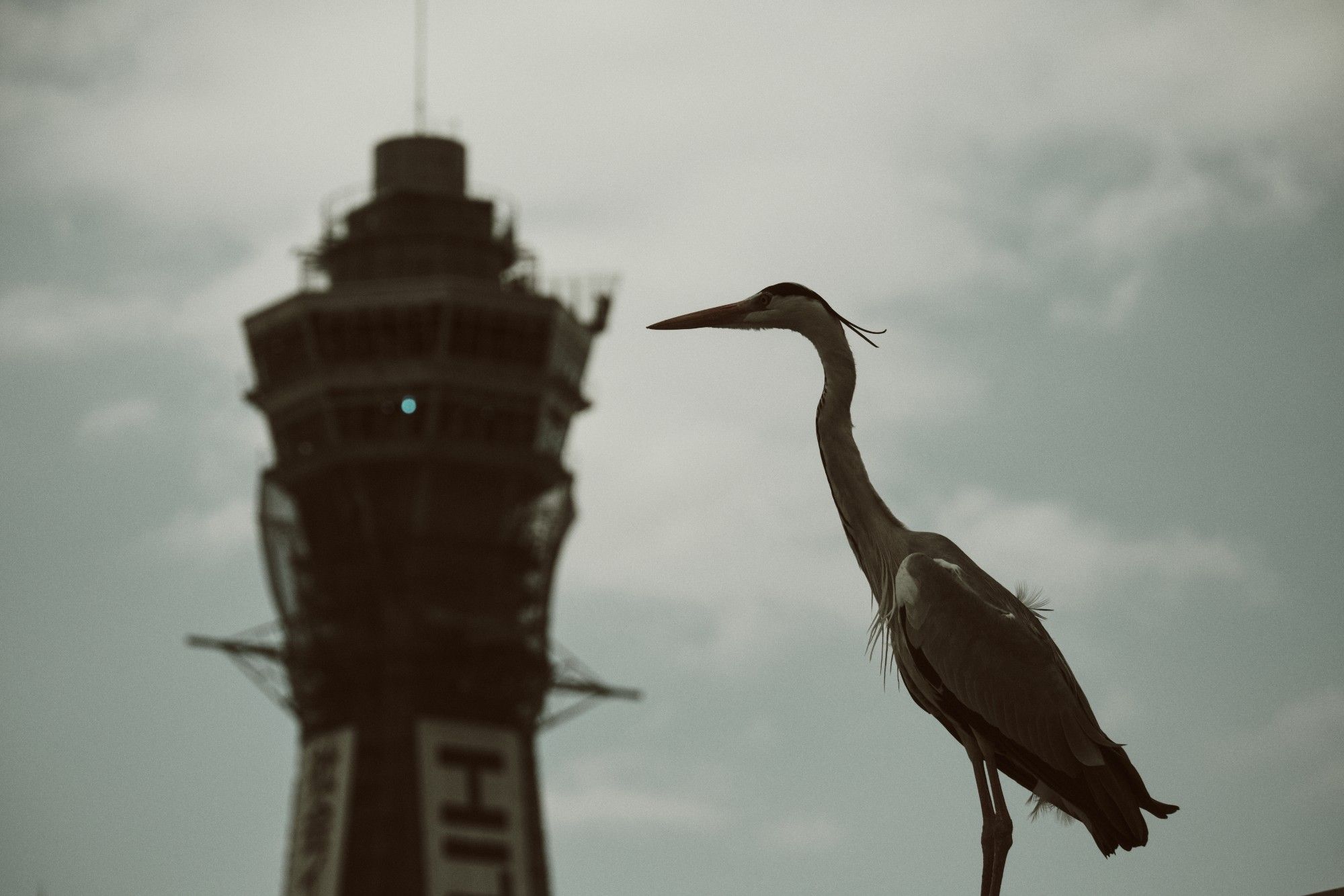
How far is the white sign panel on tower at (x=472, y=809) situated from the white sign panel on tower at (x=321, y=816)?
10.3ft

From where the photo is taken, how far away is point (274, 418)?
3127 inches

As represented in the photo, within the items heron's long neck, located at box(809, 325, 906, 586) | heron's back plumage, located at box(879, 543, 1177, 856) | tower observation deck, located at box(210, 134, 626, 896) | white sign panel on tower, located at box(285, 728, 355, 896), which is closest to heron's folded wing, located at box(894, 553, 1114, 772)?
heron's back plumage, located at box(879, 543, 1177, 856)

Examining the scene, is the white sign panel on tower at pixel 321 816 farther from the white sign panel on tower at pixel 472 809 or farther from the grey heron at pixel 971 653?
the grey heron at pixel 971 653

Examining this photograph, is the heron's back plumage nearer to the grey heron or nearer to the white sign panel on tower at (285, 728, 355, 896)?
the grey heron

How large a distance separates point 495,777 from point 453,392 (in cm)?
1550

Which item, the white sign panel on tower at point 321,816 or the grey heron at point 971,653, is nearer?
the grey heron at point 971,653

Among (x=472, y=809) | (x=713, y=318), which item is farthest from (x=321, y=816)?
(x=713, y=318)

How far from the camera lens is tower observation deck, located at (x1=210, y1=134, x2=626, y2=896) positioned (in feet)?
244

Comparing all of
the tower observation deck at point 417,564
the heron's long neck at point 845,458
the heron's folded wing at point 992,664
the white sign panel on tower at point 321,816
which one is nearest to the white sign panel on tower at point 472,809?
the tower observation deck at point 417,564

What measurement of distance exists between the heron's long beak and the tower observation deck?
2433 inches

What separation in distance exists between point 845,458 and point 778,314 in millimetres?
1167

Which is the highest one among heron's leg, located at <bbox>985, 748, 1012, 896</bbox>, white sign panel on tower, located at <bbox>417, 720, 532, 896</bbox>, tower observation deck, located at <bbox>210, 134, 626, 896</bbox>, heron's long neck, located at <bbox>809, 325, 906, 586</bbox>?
tower observation deck, located at <bbox>210, 134, 626, 896</bbox>

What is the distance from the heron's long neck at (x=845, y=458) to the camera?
13.5m

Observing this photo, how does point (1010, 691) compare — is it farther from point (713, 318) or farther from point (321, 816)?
point (321, 816)
